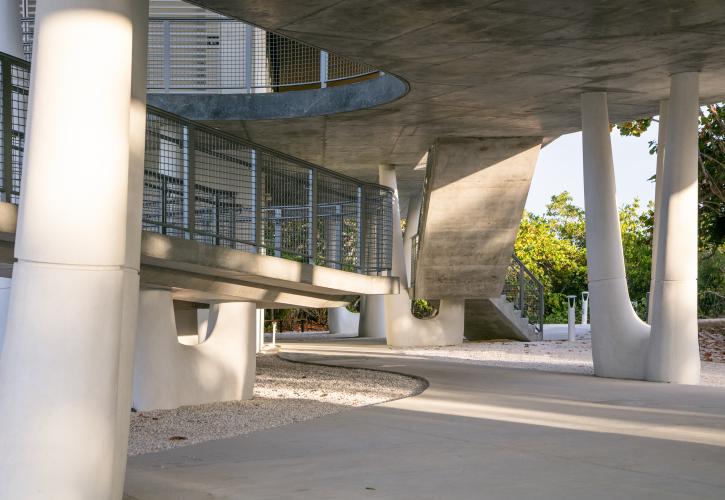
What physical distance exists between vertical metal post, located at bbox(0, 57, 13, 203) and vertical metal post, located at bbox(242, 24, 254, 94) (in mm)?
12977

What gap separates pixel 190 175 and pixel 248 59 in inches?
473

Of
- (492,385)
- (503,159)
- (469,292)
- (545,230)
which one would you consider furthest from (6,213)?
(545,230)

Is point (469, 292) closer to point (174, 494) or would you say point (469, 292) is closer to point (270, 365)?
point (270, 365)

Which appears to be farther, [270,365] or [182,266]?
[270,365]

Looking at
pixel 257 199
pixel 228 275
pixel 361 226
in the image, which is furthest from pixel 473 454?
pixel 361 226

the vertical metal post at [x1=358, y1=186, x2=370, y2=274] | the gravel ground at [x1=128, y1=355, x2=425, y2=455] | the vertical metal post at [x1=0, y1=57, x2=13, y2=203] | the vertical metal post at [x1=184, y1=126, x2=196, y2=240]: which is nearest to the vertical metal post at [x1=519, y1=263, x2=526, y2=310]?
the gravel ground at [x1=128, y1=355, x2=425, y2=455]

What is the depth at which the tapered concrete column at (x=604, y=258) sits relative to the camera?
15945 mm

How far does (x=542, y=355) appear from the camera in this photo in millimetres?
22109

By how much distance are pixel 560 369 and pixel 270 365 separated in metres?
5.54

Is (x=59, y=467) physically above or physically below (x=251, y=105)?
below

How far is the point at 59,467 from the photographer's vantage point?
523cm

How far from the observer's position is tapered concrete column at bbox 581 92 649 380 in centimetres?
1595

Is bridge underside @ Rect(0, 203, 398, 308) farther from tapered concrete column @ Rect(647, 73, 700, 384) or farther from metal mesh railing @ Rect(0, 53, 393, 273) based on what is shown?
tapered concrete column @ Rect(647, 73, 700, 384)

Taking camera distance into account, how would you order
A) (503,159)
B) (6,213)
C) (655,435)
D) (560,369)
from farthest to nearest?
1. (503,159)
2. (560,369)
3. (655,435)
4. (6,213)
